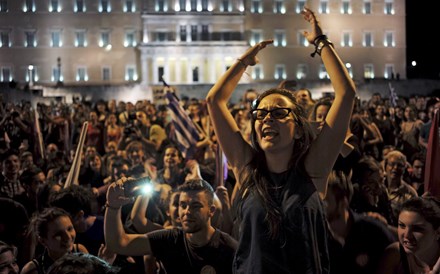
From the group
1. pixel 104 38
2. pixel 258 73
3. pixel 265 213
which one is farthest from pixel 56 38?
pixel 265 213

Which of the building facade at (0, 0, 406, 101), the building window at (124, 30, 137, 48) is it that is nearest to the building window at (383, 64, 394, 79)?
the building facade at (0, 0, 406, 101)

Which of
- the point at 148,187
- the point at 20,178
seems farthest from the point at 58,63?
the point at 148,187

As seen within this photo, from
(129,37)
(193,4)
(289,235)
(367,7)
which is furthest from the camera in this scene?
(367,7)

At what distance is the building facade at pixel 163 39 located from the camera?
57.9 m

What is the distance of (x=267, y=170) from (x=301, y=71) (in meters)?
57.8

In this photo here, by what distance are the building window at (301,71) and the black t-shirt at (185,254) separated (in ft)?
186

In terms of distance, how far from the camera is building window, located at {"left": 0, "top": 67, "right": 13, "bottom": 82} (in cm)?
5703

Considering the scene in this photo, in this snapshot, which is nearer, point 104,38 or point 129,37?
point 129,37

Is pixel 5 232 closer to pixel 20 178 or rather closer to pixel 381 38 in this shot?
pixel 20 178

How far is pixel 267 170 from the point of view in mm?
2830

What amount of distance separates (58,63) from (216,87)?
56.5 m

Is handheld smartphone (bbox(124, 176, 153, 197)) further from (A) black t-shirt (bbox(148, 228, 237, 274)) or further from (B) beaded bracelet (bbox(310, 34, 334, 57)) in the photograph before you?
(B) beaded bracelet (bbox(310, 34, 334, 57))


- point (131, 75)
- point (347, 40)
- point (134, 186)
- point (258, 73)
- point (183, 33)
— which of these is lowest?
point (134, 186)

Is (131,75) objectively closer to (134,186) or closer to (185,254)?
(185,254)
